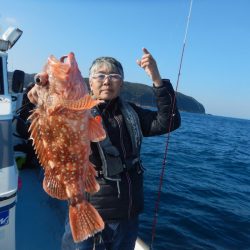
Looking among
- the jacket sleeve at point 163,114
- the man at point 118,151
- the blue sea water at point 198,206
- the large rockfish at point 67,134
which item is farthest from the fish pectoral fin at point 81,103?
the blue sea water at point 198,206

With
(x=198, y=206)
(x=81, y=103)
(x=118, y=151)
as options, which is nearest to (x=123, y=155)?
(x=118, y=151)

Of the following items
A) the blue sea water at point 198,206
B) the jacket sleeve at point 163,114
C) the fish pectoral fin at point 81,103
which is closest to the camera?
the fish pectoral fin at point 81,103

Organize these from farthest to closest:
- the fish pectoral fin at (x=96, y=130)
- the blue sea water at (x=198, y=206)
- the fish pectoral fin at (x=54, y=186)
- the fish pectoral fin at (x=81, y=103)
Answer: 1. the blue sea water at (x=198, y=206)
2. the fish pectoral fin at (x=54, y=186)
3. the fish pectoral fin at (x=96, y=130)
4. the fish pectoral fin at (x=81, y=103)

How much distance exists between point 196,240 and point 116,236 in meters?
5.04

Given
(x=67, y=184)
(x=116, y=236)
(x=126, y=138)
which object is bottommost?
(x=116, y=236)

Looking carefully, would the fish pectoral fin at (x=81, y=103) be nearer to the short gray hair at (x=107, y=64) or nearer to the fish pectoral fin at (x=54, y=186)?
the fish pectoral fin at (x=54, y=186)

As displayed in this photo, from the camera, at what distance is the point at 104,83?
115 inches

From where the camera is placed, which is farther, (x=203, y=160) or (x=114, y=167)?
(x=203, y=160)

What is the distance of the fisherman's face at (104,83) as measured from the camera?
9.59 ft

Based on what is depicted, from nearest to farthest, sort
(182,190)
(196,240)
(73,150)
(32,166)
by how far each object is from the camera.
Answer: (73,150), (196,240), (32,166), (182,190)

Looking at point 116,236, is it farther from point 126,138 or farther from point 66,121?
point 66,121

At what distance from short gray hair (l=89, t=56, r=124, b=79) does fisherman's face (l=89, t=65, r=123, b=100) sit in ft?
0.13

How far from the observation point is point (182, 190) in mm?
11125

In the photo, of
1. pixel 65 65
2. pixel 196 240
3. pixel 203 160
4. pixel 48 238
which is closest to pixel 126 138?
pixel 65 65
